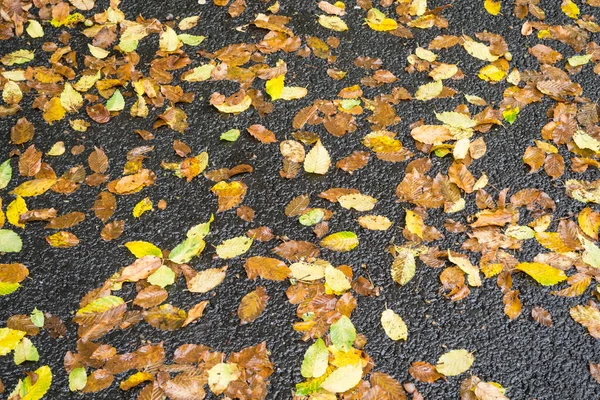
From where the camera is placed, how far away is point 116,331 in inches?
90.9

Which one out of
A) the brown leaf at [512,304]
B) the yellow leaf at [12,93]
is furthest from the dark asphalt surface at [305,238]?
the yellow leaf at [12,93]

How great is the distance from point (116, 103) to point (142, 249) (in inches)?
→ 36.0

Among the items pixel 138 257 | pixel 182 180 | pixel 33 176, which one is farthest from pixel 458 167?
pixel 33 176

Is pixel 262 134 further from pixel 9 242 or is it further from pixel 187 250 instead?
pixel 9 242

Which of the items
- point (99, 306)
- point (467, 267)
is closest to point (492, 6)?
point (467, 267)

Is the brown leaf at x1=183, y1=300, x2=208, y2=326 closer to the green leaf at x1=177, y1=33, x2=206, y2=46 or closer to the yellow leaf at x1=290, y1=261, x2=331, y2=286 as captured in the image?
the yellow leaf at x1=290, y1=261, x2=331, y2=286

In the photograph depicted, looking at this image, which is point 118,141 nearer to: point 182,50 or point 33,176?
point 33,176

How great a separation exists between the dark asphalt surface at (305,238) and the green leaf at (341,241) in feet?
0.11

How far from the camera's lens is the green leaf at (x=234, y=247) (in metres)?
2.53

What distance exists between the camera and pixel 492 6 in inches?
145

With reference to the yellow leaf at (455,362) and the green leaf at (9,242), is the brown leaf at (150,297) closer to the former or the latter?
the green leaf at (9,242)

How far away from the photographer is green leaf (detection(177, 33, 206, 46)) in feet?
11.2

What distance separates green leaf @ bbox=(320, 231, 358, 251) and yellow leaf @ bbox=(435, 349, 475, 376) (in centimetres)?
57

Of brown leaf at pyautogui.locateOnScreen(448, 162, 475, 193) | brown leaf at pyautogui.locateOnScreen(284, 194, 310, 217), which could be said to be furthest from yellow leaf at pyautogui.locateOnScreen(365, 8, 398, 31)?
brown leaf at pyautogui.locateOnScreen(284, 194, 310, 217)
